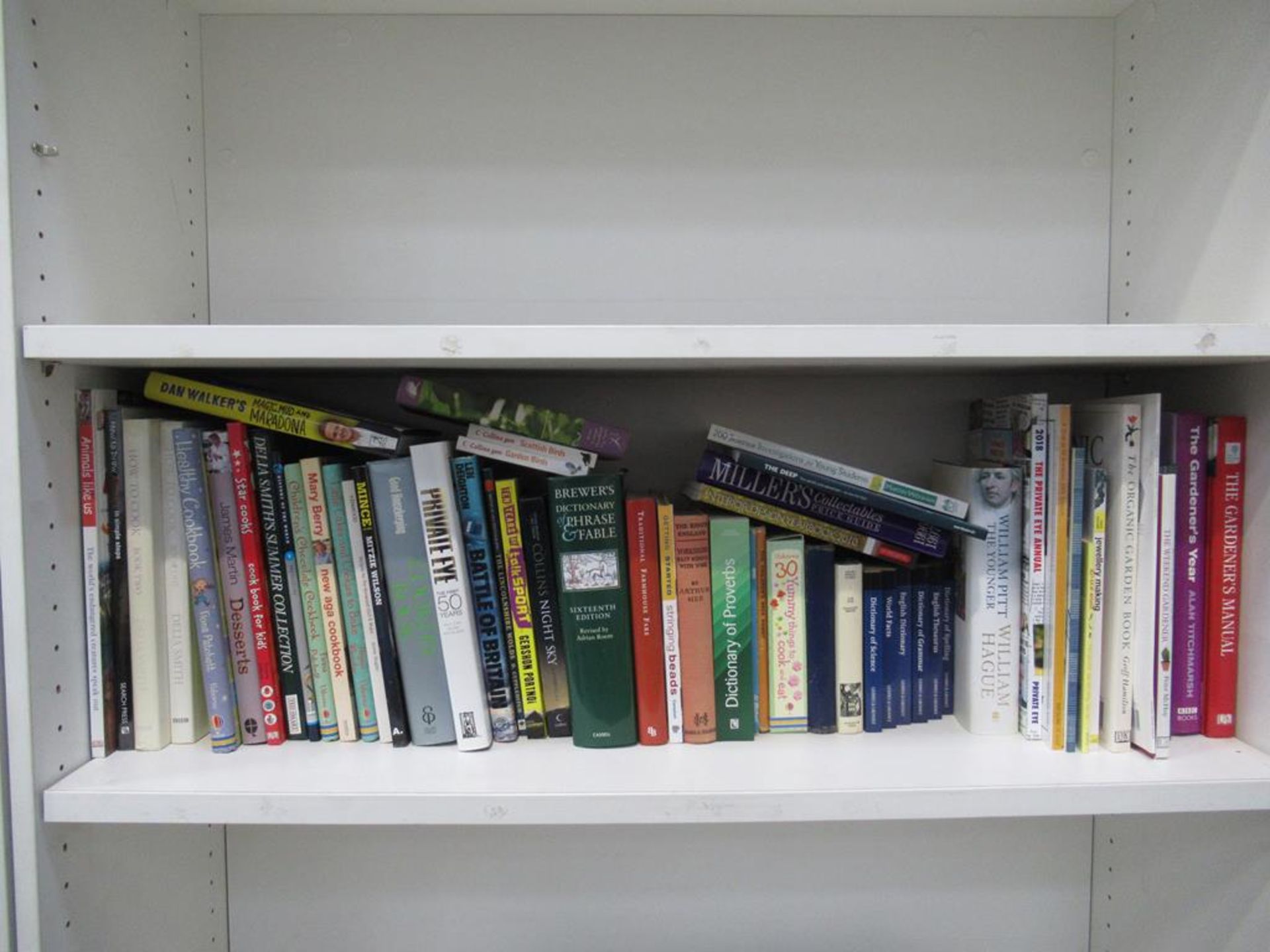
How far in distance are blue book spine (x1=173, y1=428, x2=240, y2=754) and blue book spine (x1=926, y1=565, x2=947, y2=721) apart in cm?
64

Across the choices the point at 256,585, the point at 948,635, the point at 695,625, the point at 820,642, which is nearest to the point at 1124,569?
the point at 948,635

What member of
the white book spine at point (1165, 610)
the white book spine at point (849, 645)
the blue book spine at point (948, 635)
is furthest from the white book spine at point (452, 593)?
the white book spine at point (1165, 610)

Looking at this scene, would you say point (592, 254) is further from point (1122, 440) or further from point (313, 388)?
point (1122, 440)

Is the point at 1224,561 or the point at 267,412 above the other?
the point at 267,412

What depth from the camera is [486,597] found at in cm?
73

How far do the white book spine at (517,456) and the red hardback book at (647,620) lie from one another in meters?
0.06

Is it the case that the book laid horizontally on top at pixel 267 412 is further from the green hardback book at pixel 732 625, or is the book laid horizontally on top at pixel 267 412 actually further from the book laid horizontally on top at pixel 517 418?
the green hardback book at pixel 732 625

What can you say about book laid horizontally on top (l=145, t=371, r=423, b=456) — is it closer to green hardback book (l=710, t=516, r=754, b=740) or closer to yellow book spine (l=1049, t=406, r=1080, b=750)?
green hardback book (l=710, t=516, r=754, b=740)

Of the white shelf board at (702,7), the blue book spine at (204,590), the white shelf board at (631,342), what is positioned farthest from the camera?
the white shelf board at (702,7)

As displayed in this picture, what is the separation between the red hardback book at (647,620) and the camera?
719 mm

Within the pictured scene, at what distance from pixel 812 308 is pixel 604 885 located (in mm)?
698

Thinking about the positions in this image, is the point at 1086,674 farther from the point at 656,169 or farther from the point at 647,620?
the point at 656,169

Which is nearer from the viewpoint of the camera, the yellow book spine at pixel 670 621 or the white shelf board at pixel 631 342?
the white shelf board at pixel 631 342

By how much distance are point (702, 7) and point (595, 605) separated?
0.63 m
